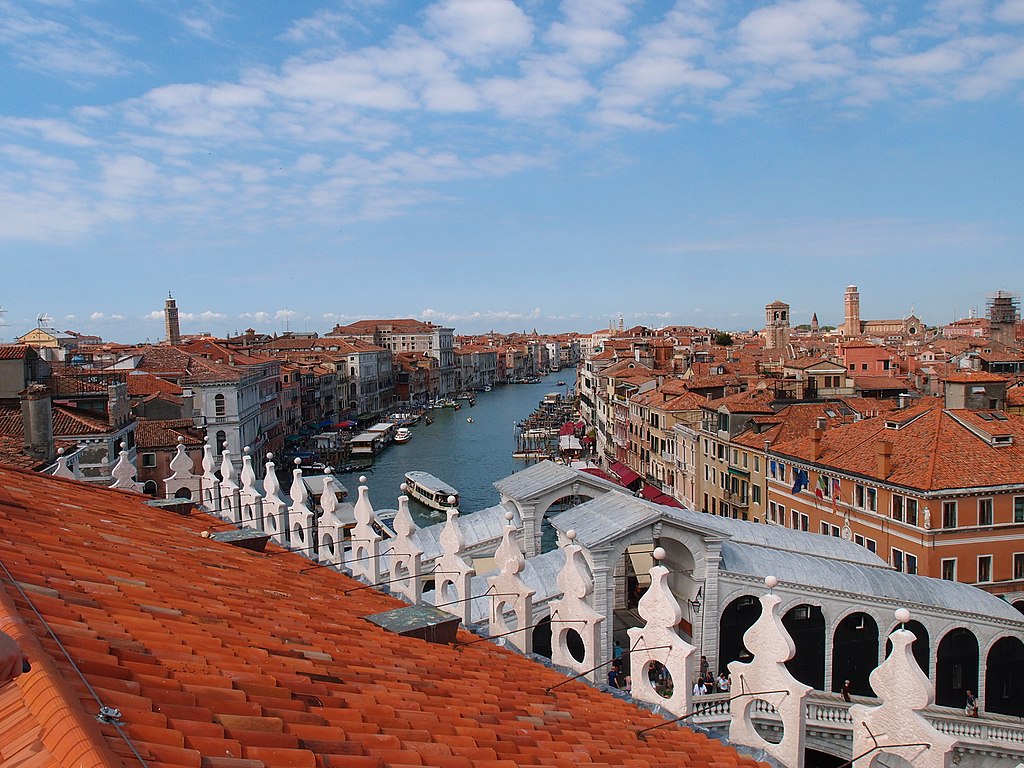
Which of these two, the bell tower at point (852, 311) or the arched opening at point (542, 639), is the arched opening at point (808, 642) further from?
the bell tower at point (852, 311)

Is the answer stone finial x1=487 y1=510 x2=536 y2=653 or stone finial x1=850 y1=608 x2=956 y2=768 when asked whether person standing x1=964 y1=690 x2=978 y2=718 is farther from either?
stone finial x1=850 y1=608 x2=956 y2=768

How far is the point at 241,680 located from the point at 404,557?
15.7 ft

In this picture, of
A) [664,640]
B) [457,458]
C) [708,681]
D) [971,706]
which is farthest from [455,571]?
[457,458]

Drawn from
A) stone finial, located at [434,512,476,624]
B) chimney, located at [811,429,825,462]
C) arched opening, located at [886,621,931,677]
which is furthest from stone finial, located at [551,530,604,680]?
chimney, located at [811,429,825,462]

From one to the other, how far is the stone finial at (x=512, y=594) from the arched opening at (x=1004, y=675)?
599 inches

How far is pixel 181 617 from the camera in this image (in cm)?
443

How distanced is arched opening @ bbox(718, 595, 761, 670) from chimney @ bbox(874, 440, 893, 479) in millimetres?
7807

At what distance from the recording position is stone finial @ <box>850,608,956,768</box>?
162 inches

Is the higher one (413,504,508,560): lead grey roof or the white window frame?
(413,504,508,560): lead grey roof

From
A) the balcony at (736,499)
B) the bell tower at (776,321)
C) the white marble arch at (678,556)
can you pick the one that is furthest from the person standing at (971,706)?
the bell tower at (776,321)

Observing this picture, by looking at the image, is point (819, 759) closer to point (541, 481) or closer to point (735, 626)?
point (735, 626)

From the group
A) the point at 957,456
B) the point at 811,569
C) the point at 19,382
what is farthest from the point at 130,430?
the point at 957,456

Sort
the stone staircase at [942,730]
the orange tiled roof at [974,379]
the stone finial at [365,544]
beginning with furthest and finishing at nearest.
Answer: the orange tiled roof at [974,379], the stone staircase at [942,730], the stone finial at [365,544]

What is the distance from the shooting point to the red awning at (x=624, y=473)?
147ft
